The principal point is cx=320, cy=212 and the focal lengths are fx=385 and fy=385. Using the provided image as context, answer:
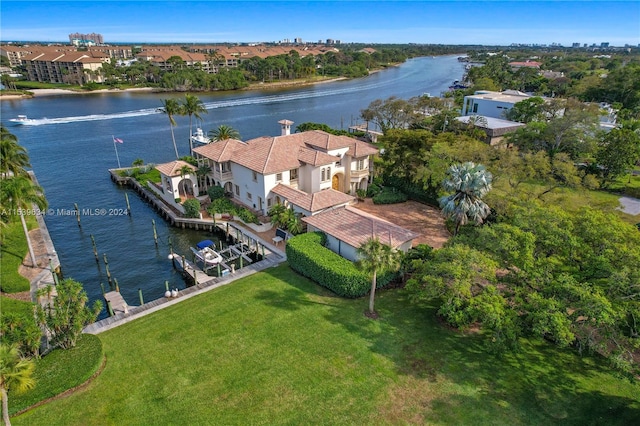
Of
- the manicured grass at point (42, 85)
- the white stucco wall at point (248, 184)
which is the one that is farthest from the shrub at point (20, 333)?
the manicured grass at point (42, 85)

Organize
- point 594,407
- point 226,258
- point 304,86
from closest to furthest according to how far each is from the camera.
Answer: point 594,407, point 226,258, point 304,86

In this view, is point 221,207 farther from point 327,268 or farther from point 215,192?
point 327,268

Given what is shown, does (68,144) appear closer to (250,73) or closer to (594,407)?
(594,407)

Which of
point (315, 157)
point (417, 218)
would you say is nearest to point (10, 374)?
point (315, 157)

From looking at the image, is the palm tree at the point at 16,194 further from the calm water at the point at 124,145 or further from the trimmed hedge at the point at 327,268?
the trimmed hedge at the point at 327,268

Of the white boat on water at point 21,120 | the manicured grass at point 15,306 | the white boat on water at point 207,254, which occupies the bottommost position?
the white boat on water at point 207,254

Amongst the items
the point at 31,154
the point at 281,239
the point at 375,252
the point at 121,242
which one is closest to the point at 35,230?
the point at 121,242

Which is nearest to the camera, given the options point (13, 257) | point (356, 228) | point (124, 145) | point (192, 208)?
point (356, 228)
